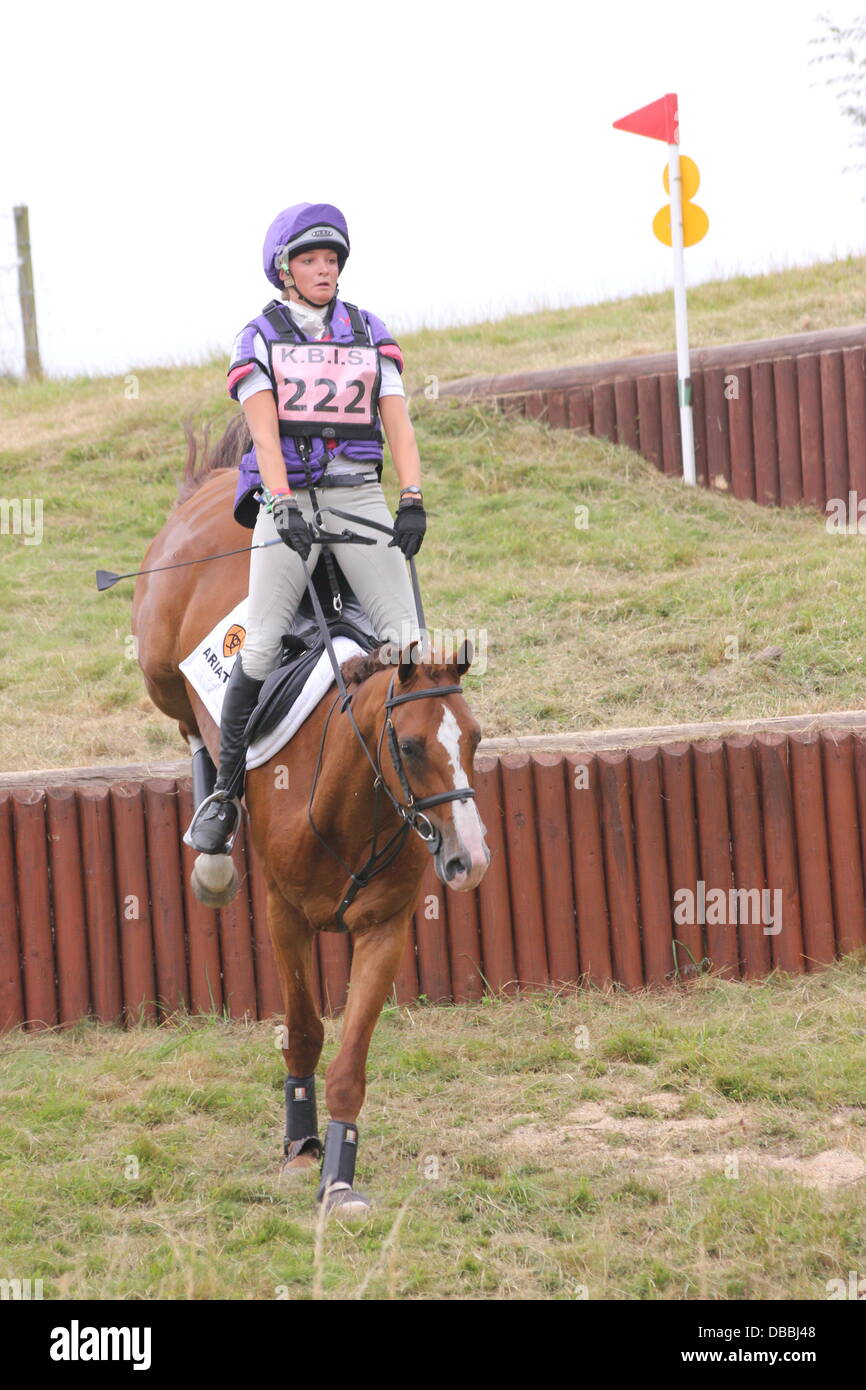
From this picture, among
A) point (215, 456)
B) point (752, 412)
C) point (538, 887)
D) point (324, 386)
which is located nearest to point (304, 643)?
point (324, 386)

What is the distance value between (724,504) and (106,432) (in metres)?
6.44

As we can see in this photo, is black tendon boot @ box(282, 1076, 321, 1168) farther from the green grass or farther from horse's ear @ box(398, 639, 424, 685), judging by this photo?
horse's ear @ box(398, 639, 424, 685)

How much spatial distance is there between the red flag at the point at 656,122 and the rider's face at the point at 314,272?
7074 mm

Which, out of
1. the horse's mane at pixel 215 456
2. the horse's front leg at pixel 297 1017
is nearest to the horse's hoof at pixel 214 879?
the horse's front leg at pixel 297 1017

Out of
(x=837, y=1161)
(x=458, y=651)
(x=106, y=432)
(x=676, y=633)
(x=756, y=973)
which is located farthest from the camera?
(x=106, y=432)

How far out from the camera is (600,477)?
40.0ft

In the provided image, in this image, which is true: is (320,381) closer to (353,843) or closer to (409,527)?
(409,527)

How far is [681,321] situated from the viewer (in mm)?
11742

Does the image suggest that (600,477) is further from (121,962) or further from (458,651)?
(458,651)

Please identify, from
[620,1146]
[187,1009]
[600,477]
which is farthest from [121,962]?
[600,477]

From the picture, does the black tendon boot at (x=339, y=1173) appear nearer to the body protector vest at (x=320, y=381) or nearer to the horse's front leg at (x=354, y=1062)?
the horse's front leg at (x=354, y=1062)

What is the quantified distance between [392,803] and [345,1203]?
4.27ft

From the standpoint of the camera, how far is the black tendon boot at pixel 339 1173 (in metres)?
4.57

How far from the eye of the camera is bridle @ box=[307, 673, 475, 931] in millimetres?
4230
